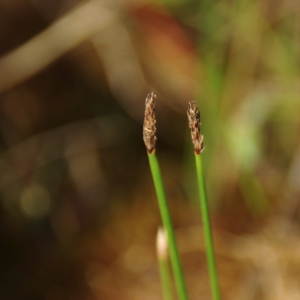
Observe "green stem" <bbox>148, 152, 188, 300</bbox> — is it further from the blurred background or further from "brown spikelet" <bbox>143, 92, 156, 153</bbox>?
the blurred background

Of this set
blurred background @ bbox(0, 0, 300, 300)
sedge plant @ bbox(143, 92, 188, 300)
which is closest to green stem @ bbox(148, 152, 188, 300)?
sedge plant @ bbox(143, 92, 188, 300)

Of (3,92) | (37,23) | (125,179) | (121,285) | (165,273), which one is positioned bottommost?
(165,273)

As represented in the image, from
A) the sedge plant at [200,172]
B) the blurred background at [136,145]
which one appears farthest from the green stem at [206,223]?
the blurred background at [136,145]

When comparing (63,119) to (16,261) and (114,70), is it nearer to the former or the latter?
(114,70)

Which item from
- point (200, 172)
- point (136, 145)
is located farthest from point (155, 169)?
point (136, 145)

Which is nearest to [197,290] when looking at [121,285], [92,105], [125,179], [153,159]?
[121,285]

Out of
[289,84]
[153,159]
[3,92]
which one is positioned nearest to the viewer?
[153,159]
